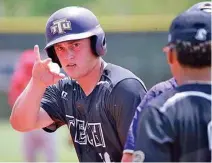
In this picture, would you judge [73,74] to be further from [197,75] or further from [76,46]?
[197,75]

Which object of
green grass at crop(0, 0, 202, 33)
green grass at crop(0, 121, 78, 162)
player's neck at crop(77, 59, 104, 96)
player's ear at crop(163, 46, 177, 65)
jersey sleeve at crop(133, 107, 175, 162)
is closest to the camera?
jersey sleeve at crop(133, 107, 175, 162)

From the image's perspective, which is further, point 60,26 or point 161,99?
point 60,26

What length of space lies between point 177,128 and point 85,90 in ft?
4.09

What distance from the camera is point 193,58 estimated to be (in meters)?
2.53

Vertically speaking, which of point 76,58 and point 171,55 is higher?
point 171,55

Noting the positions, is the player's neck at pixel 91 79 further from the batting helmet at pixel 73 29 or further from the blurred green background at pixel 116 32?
the blurred green background at pixel 116 32

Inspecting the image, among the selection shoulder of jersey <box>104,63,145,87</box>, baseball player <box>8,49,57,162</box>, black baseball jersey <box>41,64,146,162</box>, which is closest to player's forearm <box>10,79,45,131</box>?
black baseball jersey <box>41,64,146,162</box>

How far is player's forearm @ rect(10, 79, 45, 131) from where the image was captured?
3.57 m

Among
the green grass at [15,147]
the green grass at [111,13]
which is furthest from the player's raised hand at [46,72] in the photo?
the green grass at [111,13]

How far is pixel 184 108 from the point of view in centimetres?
249

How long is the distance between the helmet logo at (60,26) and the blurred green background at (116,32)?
223 inches

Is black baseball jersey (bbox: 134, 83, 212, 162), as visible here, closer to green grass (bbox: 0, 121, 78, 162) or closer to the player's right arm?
the player's right arm

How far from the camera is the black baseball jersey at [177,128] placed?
246 cm

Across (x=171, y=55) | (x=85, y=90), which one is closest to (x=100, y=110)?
(x=85, y=90)
